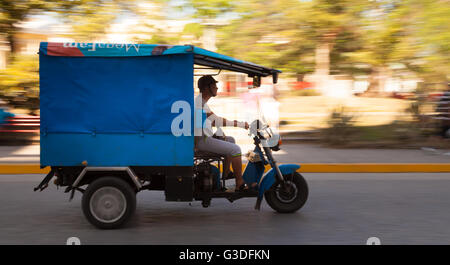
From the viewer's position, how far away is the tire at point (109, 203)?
204 inches

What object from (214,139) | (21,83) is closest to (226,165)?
(214,139)

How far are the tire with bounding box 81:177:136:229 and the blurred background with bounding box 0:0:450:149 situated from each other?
5.80 m

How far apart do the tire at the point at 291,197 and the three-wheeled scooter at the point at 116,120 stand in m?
1.13

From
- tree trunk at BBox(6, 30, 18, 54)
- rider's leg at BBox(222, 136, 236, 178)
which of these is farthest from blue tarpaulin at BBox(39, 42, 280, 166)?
tree trunk at BBox(6, 30, 18, 54)

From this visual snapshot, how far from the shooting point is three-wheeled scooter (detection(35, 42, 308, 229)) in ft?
16.8

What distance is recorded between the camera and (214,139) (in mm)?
5602

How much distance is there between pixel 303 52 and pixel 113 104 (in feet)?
28.5

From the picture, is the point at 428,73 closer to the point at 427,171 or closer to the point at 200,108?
the point at 427,171

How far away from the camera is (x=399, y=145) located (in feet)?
37.1

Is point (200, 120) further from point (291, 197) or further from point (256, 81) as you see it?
point (291, 197)

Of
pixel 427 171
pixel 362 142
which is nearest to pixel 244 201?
pixel 427 171

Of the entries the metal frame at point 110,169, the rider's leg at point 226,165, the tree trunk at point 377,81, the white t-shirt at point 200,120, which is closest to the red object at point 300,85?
the tree trunk at point 377,81

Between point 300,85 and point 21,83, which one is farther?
point 300,85

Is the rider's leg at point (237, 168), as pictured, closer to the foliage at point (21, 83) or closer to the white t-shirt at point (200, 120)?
the white t-shirt at point (200, 120)
